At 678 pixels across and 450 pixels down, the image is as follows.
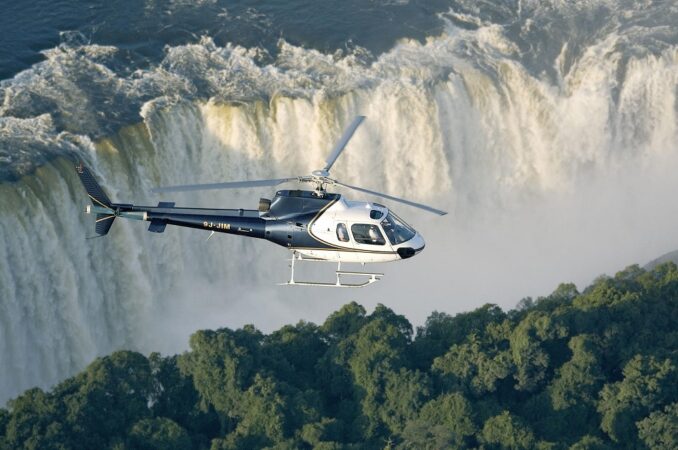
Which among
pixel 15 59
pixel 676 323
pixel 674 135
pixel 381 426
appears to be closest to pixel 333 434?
pixel 381 426

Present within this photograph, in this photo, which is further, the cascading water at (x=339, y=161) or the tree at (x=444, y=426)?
the cascading water at (x=339, y=161)

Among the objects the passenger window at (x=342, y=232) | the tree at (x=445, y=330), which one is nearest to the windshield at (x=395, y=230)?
the passenger window at (x=342, y=232)

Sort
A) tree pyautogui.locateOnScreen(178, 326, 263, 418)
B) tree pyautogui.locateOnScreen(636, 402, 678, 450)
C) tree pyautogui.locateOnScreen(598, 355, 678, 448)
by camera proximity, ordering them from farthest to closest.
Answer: tree pyautogui.locateOnScreen(598, 355, 678, 448)
tree pyautogui.locateOnScreen(178, 326, 263, 418)
tree pyautogui.locateOnScreen(636, 402, 678, 450)

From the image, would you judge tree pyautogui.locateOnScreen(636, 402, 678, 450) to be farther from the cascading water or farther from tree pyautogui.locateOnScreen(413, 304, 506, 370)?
the cascading water

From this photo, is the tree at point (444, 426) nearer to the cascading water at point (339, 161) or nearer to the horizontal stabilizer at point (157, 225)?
the horizontal stabilizer at point (157, 225)

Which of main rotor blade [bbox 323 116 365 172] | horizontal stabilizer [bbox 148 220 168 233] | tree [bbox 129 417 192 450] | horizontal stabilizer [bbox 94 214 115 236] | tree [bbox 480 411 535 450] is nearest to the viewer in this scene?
main rotor blade [bbox 323 116 365 172]

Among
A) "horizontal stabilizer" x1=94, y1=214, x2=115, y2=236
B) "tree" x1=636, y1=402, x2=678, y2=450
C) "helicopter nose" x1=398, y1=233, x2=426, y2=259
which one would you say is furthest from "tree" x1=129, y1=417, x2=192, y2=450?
"tree" x1=636, y1=402, x2=678, y2=450

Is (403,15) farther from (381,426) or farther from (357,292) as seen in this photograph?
(381,426)
